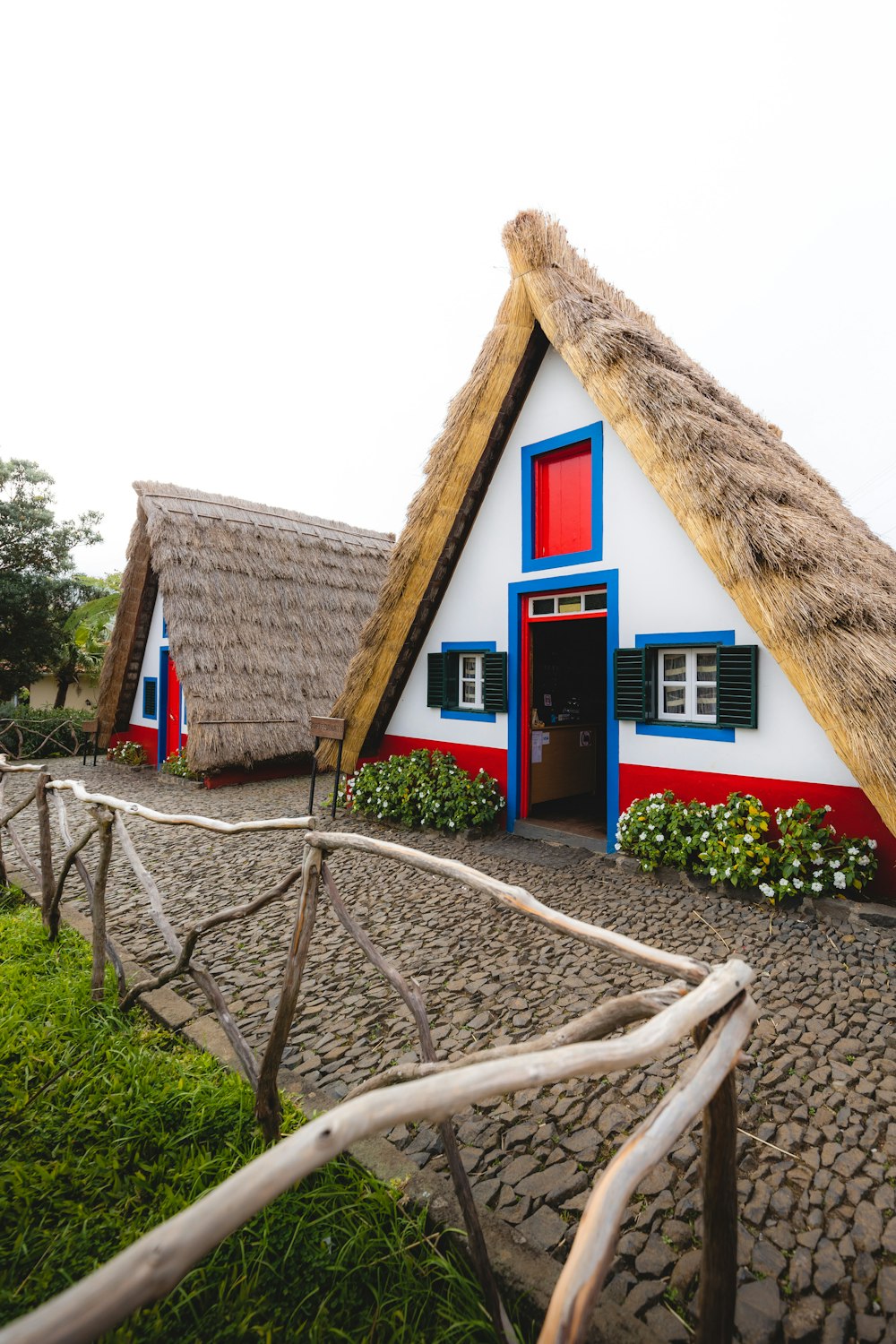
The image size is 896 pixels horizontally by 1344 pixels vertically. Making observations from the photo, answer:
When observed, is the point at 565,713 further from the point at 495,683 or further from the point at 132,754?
the point at 132,754

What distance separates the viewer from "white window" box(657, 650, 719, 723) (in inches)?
237

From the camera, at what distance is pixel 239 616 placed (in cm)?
A: 1168

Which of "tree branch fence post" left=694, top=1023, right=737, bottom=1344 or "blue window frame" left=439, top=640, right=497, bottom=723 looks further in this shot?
"blue window frame" left=439, top=640, right=497, bottom=723

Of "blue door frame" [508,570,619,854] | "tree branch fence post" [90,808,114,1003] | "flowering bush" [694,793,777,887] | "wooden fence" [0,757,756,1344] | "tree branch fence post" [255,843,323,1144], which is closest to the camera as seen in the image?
"wooden fence" [0,757,756,1344]

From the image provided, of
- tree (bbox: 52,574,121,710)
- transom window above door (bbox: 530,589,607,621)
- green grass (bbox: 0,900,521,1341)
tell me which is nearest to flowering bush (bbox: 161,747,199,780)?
tree (bbox: 52,574,121,710)

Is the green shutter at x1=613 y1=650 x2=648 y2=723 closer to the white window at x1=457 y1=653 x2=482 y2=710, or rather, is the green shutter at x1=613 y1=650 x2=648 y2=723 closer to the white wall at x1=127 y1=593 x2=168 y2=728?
the white window at x1=457 y1=653 x2=482 y2=710

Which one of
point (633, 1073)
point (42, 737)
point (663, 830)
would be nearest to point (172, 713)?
point (42, 737)

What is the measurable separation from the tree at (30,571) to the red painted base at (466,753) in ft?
38.7

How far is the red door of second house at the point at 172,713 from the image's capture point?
1231 cm

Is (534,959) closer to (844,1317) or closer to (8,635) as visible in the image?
(844,1317)

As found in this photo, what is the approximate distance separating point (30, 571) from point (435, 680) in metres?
13.2

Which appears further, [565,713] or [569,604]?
[565,713]

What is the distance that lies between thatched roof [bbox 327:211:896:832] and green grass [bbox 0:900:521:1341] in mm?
3893

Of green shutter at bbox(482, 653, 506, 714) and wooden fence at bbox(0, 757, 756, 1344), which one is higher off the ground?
green shutter at bbox(482, 653, 506, 714)
